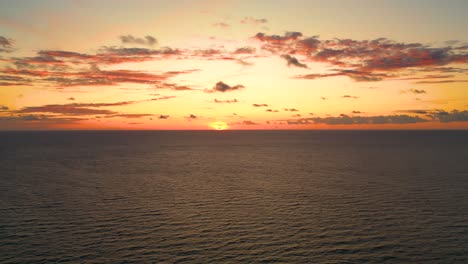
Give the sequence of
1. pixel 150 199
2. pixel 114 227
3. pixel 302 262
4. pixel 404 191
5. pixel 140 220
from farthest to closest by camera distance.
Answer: pixel 404 191 < pixel 150 199 < pixel 140 220 < pixel 114 227 < pixel 302 262

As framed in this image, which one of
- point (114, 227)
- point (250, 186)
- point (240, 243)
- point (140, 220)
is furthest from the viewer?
point (250, 186)

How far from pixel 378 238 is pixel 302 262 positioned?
533 inches

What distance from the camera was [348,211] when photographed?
5994 cm

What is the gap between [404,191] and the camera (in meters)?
76.8

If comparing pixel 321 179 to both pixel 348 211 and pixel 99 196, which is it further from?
pixel 99 196

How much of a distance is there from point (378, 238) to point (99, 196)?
181 ft

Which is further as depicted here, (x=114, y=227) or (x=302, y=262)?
(x=114, y=227)

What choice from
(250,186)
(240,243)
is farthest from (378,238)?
(250,186)

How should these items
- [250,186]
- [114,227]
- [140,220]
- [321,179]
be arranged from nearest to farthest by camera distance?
[114,227] < [140,220] < [250,186] < [321,179]

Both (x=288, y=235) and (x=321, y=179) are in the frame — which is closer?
(x=288, y=235)

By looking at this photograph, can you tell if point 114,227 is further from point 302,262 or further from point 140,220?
point 302,262

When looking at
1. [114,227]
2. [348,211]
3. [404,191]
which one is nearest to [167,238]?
[114,227]

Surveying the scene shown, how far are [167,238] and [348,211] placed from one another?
31989 millimetres

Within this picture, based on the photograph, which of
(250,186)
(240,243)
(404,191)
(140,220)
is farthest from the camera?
(250,186)
